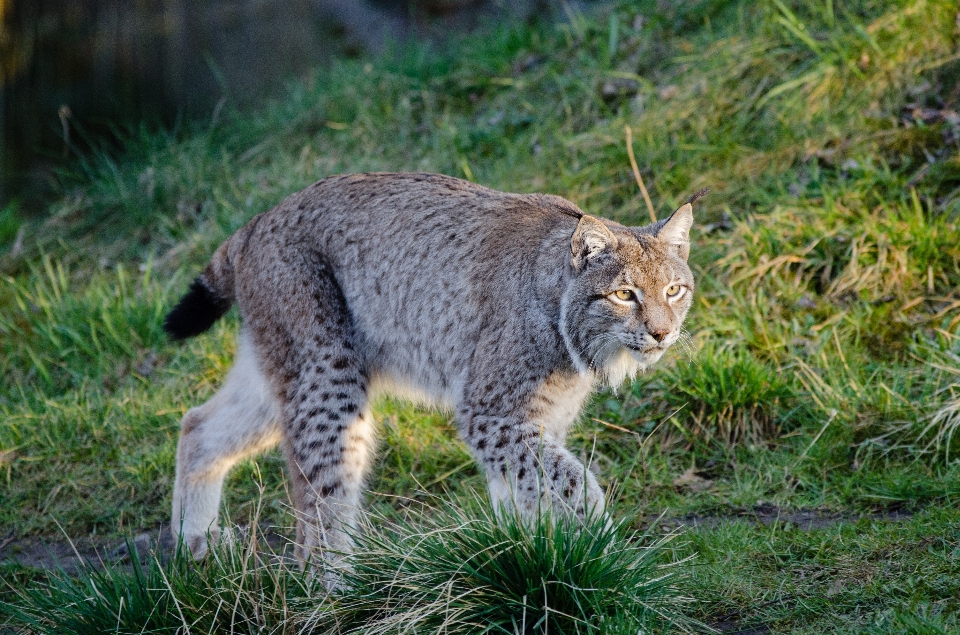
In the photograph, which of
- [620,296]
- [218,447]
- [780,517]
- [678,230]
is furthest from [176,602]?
[780,517]

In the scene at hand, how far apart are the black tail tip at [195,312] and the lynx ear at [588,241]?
73.8 inches

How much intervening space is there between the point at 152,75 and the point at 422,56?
2688mm

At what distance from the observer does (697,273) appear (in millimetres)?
5738

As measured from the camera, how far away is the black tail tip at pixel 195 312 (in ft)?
15.4

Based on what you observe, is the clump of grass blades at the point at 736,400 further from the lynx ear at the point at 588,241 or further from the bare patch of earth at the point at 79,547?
the bare patch of earth at the point at 79,547

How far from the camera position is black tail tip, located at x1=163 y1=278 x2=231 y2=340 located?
469cm

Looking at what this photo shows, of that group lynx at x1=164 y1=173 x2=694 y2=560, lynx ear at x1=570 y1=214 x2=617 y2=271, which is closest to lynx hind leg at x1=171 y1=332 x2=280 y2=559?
lynx at x1=164 y1=173 x2=694 y2=560

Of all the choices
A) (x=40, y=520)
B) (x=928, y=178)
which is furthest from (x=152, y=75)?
(x=928, y=178)

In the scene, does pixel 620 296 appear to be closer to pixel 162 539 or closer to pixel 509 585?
pixel 509 585

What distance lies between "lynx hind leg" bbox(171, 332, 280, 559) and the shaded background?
200 inches

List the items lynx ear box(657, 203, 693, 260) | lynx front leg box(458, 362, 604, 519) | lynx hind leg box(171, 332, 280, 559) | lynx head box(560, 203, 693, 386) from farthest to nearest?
1. lynx hind leg box(171, 332, 280, 559)
2. lynx ear box(657, 203, 693, 260)
3. lynx head box(560, 203, 693, 386)
4. lynx front leg box(458, 362, 604, 519)

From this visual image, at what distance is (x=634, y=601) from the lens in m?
3.16

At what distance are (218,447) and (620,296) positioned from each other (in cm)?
203

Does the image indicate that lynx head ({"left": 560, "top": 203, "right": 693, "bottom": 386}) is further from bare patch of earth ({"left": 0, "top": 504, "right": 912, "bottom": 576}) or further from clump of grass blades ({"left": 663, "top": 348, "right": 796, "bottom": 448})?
clump of grass blades ({"left": 663, "top": 348, "right": 796, "bottom": 448})
